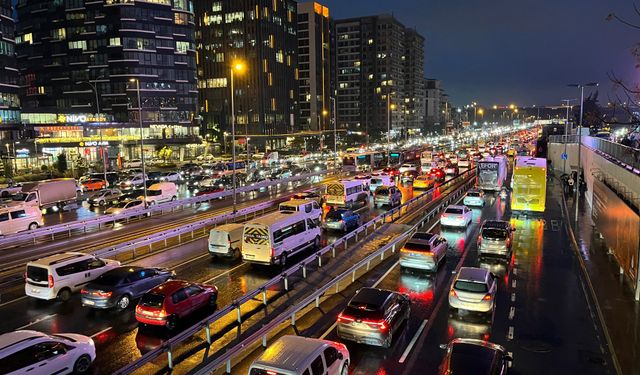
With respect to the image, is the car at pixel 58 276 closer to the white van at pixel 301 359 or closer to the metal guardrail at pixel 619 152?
the white van at pixel 301 359

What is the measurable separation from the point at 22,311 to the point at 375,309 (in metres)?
12.8

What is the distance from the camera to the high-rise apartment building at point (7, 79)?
279ft

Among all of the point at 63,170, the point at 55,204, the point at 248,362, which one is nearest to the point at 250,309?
the point at 248,362

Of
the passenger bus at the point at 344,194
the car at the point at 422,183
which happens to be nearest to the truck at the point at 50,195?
the passenger bus at the point at 344,194

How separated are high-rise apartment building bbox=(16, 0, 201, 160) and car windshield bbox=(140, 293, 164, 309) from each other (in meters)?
89.3

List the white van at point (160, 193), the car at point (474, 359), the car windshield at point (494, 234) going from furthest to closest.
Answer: the white van at point (160, 193), the car windshield at point (494, 234), the car at point (474, 359)

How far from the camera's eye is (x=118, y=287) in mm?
16859

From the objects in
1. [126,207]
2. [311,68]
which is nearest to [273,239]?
[126,207]

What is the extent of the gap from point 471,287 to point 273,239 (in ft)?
29.6

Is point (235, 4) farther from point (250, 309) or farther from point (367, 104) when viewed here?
point (250, 309)

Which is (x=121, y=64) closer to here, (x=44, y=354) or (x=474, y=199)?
(x=474, y=199)

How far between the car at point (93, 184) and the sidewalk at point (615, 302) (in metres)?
47.7

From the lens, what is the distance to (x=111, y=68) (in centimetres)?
10994

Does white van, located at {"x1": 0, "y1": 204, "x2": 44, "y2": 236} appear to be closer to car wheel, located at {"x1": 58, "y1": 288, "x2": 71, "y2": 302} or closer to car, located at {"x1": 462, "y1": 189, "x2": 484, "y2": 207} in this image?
car wheel, located at {"x1": 58, "y1": 288, "x2": 71, "y2": 302}
